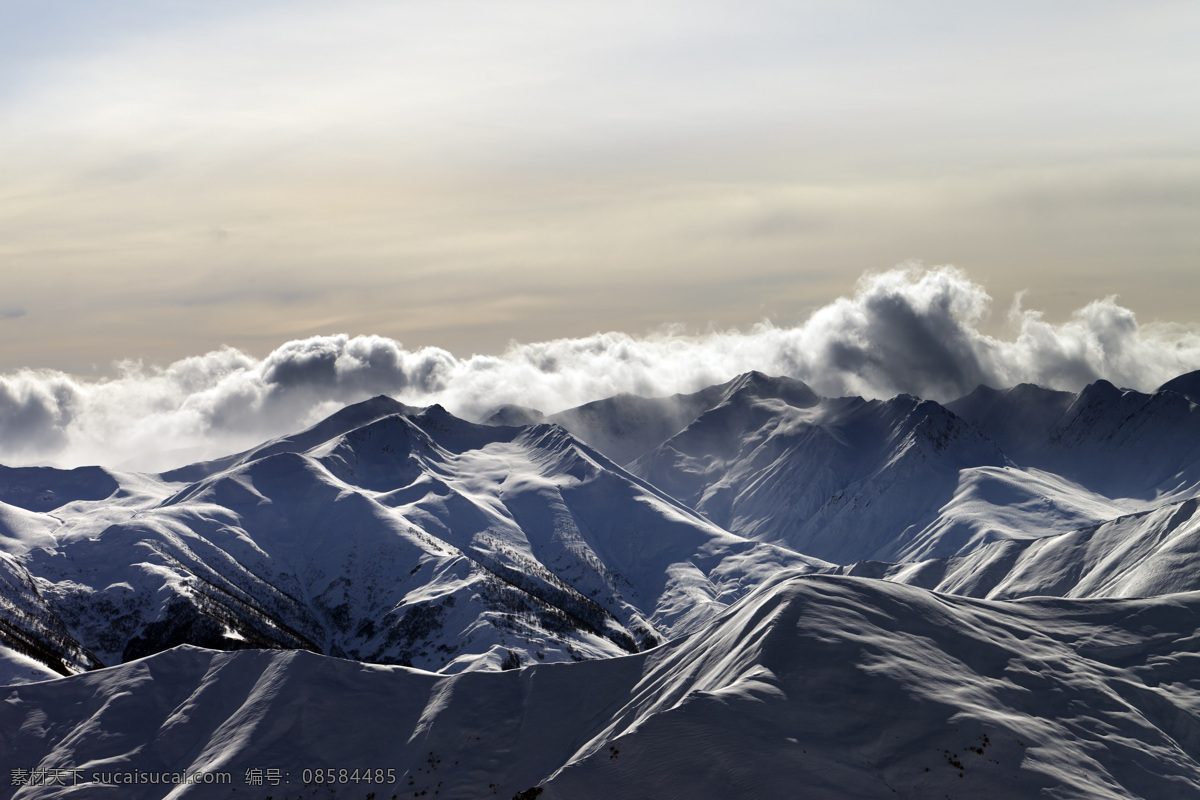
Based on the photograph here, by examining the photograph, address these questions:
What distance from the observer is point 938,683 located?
284ft

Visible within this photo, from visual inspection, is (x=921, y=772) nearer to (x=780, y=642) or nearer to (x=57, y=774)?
(x=780, y=642)

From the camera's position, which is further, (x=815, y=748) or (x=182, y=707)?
(x=182, y=707)

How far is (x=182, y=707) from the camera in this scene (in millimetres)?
115312

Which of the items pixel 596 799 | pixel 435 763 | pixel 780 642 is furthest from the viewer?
pixel 435 763

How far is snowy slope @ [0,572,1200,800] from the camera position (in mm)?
75375

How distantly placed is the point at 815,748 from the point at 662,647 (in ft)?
138

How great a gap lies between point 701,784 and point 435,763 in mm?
35206

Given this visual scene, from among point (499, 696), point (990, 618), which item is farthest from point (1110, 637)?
point (499, 696)

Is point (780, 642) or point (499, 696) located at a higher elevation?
point (780, 642)

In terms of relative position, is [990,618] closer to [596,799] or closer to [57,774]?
[596,799]

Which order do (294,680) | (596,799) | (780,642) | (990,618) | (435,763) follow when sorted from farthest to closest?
(294,680) < (990,618) < (435,763) < (780,642) < (596,799)

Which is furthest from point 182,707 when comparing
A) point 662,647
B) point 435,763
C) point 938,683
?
point 938,683

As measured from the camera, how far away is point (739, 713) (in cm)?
7981

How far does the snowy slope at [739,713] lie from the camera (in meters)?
75.4
